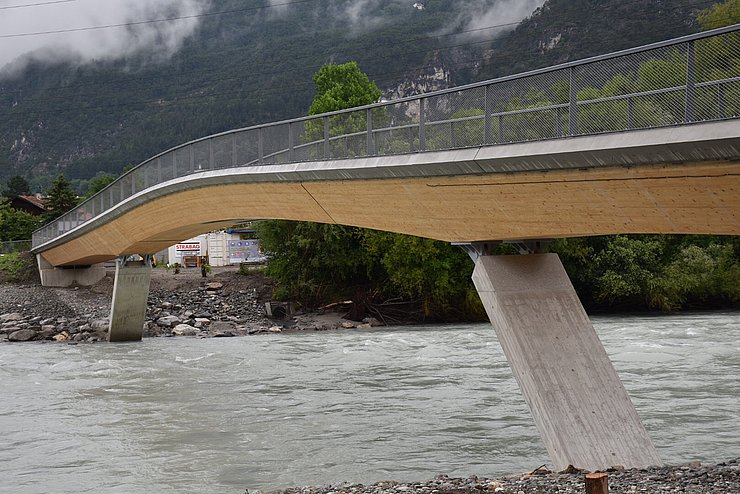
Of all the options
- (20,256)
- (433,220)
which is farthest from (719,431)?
(20,256)

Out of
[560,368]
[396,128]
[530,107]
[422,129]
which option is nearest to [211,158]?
[396,128]

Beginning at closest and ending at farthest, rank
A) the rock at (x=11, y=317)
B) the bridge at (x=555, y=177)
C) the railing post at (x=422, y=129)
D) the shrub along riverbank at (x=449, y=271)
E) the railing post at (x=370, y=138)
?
the bridge at (x=555, y=177) < the railing post at (x=422, y=129) < the railing post at (x=370, y=138) < the rock at (x=11, y=317) < the shrub along riverbank at (x=449, y=271)

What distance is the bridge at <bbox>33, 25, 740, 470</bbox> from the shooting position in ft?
35.1

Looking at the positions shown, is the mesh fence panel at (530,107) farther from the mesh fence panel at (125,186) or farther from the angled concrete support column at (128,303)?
the angled concrete support column at (128,303)

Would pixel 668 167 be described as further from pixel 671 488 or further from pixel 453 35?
pixel 453 35

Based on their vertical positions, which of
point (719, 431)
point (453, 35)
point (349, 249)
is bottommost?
point (719, 431)

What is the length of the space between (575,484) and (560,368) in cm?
308

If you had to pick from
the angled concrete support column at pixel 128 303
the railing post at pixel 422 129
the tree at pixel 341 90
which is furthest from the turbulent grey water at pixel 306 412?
the tree at pixel 341 90

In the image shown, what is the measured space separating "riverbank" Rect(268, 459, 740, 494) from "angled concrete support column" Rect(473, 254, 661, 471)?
2.92 feet

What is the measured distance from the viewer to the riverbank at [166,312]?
3884cm

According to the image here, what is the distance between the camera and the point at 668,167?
428 inches

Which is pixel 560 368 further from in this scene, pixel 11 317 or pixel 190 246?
pixel 190 246

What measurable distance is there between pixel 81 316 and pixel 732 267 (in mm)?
30289

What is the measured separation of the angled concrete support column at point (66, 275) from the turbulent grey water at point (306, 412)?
15615mm
